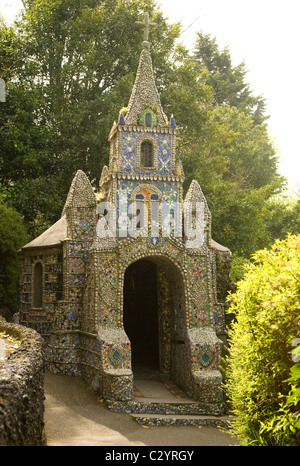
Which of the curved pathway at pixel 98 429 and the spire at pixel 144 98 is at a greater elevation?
the spire at pixel 144 98

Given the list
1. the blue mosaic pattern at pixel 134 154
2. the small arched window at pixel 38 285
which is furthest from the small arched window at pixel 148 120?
the small arched window at pixel 38 285

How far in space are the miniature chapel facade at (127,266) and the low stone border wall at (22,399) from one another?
187 inches

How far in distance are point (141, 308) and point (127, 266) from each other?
5.29 meters

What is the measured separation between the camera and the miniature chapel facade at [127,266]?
14.3m

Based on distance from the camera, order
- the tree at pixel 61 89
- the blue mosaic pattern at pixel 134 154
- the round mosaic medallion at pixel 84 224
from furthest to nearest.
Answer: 1. the tree at pixel 61 89
2. the round mosaic medallion at pixel 84 224
3. the blue mosaic pattern at pixel 134 154

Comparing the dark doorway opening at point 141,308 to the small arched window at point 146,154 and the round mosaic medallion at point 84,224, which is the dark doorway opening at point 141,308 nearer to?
the round mosaic medallion at point 84,224

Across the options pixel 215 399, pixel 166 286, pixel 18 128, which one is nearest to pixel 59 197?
pixel 18 128

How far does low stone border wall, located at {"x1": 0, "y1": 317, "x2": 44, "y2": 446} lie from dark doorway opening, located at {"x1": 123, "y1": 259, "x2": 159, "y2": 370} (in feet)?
31.1

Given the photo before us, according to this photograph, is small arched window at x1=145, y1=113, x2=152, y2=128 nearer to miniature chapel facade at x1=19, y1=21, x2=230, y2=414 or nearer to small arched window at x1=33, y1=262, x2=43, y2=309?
miniature chapel facade at x1=19, y1=21, x2=230, y2=414

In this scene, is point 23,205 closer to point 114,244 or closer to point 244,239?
point 114,244
